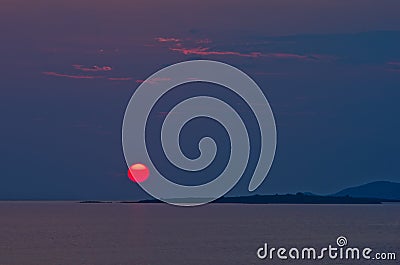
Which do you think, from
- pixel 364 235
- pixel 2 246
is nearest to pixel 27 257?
pixel 2 246

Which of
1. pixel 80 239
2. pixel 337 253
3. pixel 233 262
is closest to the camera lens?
pixel 233 262

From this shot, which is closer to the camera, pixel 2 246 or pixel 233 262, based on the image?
pixel 233 262

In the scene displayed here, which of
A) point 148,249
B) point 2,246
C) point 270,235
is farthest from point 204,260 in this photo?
point 270,235

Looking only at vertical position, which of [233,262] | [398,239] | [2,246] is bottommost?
[233,262]

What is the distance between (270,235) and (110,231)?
26188mm

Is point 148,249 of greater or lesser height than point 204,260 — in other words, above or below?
above

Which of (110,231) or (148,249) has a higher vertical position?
(110,231)

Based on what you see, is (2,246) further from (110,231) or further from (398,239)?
(398,239)

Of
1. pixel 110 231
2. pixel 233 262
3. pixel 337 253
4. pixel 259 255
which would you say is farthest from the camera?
pixel 110 231

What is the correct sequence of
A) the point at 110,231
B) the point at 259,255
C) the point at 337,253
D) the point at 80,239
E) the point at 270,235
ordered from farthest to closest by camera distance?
1. the point at 110,231
2. the point at 270,235
3. the point at 80,239
4. the point at 337,253
5. the point at 259,255

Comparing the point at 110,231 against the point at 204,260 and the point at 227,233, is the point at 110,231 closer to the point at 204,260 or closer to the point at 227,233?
the point at 227,233

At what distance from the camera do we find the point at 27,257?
88750 mm

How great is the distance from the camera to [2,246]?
10288 cm

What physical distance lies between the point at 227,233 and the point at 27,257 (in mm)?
44175
